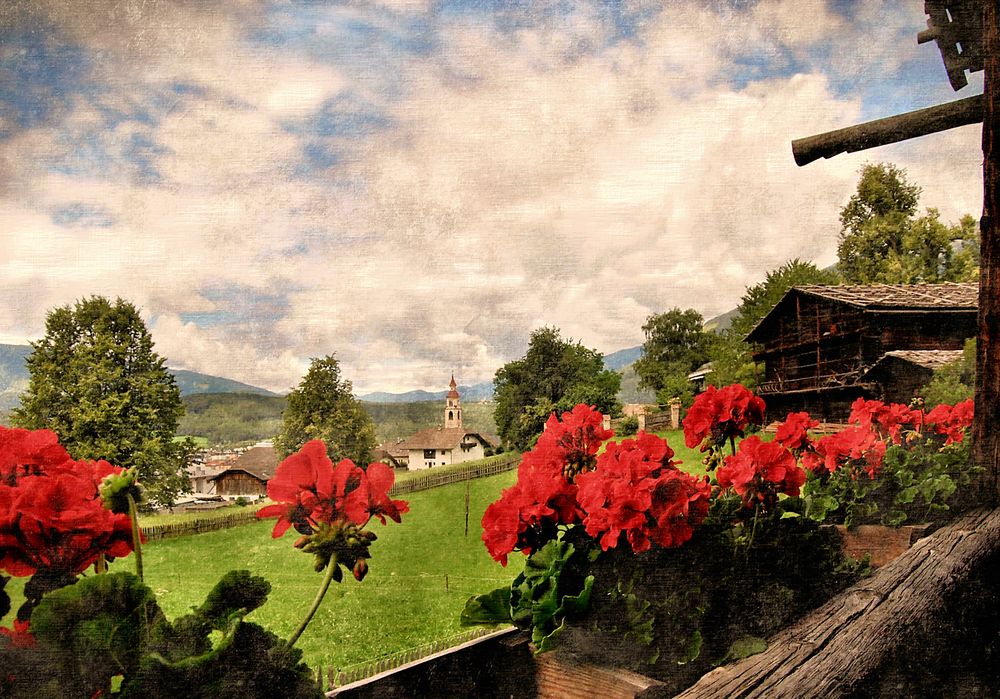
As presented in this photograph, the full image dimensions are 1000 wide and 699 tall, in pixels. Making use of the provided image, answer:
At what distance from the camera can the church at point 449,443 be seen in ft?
4.00

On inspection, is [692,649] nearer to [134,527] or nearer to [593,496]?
[593,496]

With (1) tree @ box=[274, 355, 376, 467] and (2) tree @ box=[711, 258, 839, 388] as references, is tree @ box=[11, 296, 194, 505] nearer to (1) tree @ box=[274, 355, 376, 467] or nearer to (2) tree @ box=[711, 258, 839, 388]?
(1) tree @ box=[274, 355, 376, 467]

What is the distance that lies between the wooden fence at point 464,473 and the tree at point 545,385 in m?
0.04

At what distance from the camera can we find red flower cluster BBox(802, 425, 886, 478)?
1876 millimetres

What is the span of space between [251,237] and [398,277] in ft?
0.98

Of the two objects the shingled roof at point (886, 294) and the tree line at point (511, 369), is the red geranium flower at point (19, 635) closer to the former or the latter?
the tree line at point (511, 369)

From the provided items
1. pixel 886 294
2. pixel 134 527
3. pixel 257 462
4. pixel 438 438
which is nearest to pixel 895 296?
pixel 886 294

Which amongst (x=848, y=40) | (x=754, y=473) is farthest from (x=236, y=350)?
Answer: (x=848, y=40)

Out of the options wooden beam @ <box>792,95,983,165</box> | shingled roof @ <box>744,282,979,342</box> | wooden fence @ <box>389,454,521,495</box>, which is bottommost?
wooden fence @ <box>389,454,521,495</box>

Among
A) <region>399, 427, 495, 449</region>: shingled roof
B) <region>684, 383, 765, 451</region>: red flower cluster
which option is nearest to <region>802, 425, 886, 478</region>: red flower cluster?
<region>684, 383, 765, 451</region>: red flower cluster

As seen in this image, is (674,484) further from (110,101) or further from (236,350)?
(110,101)

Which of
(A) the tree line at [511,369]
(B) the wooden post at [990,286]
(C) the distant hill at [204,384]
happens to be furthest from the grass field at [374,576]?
(B) the wooden post at [990,286]

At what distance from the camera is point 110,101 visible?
3.58 ft

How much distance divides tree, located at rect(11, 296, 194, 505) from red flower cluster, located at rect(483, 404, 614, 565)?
552 mm
